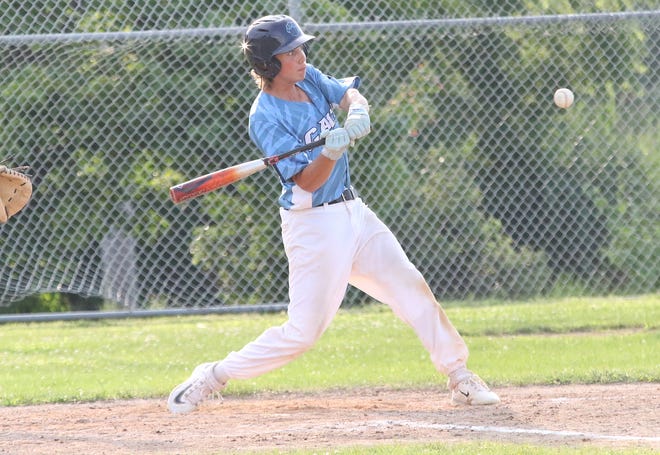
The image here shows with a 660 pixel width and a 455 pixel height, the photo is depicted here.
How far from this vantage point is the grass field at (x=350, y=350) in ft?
22.2

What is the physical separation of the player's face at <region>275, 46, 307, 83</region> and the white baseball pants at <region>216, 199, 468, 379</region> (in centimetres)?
61

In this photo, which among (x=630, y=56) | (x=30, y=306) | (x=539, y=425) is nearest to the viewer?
(x=539, y=425)

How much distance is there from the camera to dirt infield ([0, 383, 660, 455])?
493cm

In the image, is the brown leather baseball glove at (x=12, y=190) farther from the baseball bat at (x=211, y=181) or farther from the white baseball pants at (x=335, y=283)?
the white baseball pants at (x=335, y=283)

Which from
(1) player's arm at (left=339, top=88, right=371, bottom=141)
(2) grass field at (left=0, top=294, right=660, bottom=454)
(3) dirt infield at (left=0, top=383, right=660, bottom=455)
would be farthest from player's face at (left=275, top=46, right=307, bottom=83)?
(2) grass field at (left=0, top=294, right=660, bottom=454)

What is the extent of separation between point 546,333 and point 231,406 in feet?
10.7

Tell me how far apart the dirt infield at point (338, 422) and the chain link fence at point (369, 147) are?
2.89 m

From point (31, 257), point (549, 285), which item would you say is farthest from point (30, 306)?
point (549, 285)

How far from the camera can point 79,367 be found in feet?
25.5

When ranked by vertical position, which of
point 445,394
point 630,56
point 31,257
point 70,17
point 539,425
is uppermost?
point 630,56

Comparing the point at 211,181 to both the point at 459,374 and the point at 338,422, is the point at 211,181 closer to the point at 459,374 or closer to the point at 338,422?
the point at 338,422

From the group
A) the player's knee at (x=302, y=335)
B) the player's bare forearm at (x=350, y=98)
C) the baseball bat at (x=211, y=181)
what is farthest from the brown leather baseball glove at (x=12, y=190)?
the player's bare forearm at (x=350, y=98)

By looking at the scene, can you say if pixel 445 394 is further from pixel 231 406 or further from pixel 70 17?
pixel 70 17

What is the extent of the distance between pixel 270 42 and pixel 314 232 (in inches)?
34.9
